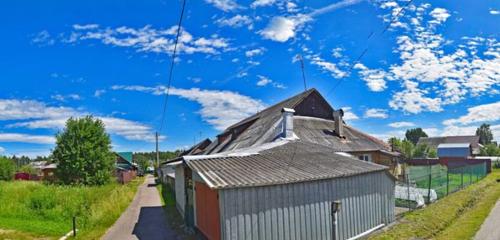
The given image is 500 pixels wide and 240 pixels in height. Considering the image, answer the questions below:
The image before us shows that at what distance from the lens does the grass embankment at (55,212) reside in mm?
14289

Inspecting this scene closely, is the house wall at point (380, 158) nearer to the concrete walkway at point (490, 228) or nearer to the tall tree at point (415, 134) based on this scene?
the concrete walkway at point (490, 228)

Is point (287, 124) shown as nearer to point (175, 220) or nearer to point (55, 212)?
point (175, 220)

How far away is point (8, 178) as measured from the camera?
164 ft

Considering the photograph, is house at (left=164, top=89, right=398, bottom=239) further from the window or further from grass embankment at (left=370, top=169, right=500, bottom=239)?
the window

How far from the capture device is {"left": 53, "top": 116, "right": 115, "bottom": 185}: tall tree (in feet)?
117

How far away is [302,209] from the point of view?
947 centimetres

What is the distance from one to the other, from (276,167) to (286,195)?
4.75ft

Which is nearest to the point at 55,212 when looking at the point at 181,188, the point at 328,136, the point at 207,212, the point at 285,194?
the point at 181,188

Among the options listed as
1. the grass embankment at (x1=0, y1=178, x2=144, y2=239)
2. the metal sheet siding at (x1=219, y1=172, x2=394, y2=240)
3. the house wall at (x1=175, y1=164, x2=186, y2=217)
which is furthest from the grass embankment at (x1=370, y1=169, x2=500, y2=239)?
the grass embankment at (x1=0, y1=178, x2=144, y2=239)

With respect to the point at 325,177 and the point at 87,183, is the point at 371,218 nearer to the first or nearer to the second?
the point at 325,177

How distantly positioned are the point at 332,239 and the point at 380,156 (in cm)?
1546

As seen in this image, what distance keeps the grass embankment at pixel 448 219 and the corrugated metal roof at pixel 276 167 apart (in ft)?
7.32

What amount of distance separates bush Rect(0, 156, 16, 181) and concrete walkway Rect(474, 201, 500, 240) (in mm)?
55662

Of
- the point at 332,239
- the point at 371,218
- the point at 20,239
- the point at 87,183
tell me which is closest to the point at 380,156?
the point at 371,218
